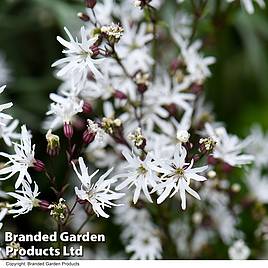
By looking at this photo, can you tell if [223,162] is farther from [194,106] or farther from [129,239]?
[129,239]

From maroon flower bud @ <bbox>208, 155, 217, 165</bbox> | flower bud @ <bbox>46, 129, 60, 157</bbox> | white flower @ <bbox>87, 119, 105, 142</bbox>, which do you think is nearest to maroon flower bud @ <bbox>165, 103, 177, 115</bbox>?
maroon flower bud @ <bbox>208, 155, 217, 165</bbox>

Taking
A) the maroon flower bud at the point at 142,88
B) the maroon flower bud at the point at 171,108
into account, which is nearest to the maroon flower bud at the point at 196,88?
the maroon flower bud at the point at 171,108

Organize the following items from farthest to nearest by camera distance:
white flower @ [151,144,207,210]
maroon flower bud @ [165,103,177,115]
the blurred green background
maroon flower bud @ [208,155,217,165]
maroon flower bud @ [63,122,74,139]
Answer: the blurred green background
maroon flower bud @ [165,103,177,115]
maroon flower bud @ [208,155,217,165]
maroon flower bud @ [63,122,74,139]
white flower @ [151,144,207,210]

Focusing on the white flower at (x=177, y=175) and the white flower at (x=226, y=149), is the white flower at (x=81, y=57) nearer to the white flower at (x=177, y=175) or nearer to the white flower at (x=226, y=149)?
the white flower at (x=177, y=175)

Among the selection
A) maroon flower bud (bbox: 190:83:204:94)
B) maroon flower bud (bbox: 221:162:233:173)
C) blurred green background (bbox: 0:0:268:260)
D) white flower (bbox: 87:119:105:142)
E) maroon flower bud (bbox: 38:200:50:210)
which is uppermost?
blurred green background (bbox: 0:0:268:260)

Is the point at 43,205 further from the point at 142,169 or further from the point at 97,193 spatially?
the point at 142,169

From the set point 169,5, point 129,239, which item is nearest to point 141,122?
point 129,239

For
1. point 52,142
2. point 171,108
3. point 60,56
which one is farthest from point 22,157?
point 60,56

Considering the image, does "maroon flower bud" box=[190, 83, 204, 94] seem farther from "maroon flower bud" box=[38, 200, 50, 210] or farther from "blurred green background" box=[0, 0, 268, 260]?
"maroon flower bud" box=[38, 200, 50, 210]
